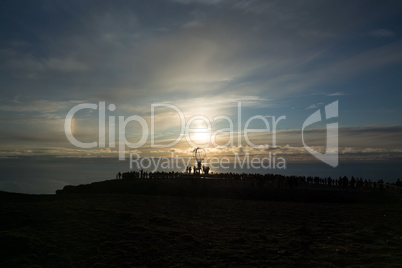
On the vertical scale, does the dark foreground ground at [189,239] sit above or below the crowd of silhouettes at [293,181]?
above

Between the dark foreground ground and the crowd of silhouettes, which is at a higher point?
the dark foreground ground

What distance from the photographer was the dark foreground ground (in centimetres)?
1052

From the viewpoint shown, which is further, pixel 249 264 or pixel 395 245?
pixel 395 245

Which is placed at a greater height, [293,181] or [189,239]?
[189,239]

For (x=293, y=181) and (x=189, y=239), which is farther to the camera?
(x=293, y=181)

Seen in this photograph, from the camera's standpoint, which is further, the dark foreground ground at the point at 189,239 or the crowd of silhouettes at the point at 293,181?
Answer: the crowd of silhouettes at the point at 293,181

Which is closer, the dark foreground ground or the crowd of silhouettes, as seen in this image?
the dark foreground ground

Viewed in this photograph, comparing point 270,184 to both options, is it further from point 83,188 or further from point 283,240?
point 283,240

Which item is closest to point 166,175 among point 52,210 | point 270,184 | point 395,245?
point 270,184

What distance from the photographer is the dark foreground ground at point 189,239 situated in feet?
34.5

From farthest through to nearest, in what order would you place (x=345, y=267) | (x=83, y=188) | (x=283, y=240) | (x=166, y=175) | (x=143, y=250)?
(x=166, y=175), (x=83, y=188), (x=283, y=240), (x=143, y=250), (x=345, y=267)

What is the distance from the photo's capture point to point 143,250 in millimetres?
11766

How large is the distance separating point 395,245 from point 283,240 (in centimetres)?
488

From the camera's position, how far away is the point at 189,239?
43.8ft
